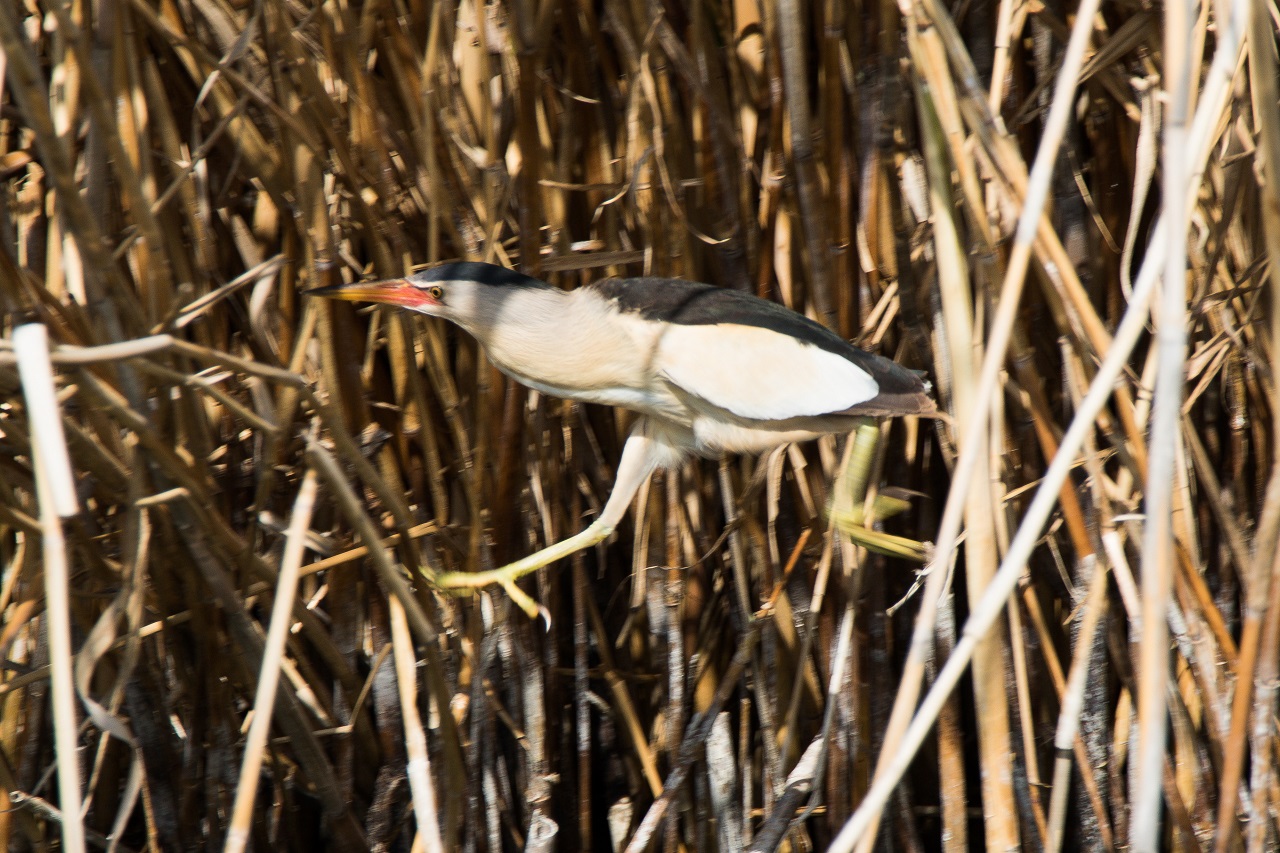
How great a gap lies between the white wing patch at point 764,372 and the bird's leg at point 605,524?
0.30 feet

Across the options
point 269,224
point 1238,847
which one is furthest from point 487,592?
point 1238,847

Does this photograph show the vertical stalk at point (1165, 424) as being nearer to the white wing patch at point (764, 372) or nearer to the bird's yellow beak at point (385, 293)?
the white wing patch at point (764, 372)

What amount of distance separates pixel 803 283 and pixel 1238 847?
2.59 feet

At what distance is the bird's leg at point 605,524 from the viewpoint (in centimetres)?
124

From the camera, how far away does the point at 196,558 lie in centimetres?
102

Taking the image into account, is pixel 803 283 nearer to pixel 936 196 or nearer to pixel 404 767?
pixel 936 196

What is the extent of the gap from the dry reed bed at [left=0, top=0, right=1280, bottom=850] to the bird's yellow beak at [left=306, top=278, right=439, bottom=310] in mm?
48

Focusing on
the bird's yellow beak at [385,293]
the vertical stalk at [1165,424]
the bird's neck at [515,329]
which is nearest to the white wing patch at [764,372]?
the bird's neck at [515,329]

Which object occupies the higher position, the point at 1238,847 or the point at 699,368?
the point at 699,368

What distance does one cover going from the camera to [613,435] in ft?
4.90

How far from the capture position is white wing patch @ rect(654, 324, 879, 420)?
4.05 feet

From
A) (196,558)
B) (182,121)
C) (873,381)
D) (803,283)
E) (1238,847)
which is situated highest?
(182,121)

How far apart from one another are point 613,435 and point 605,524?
0.24 m

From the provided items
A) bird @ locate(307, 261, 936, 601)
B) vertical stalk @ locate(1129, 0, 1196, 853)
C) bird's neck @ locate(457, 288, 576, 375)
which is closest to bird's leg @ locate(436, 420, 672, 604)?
bird @ locate(307, 261, 936, 601)
